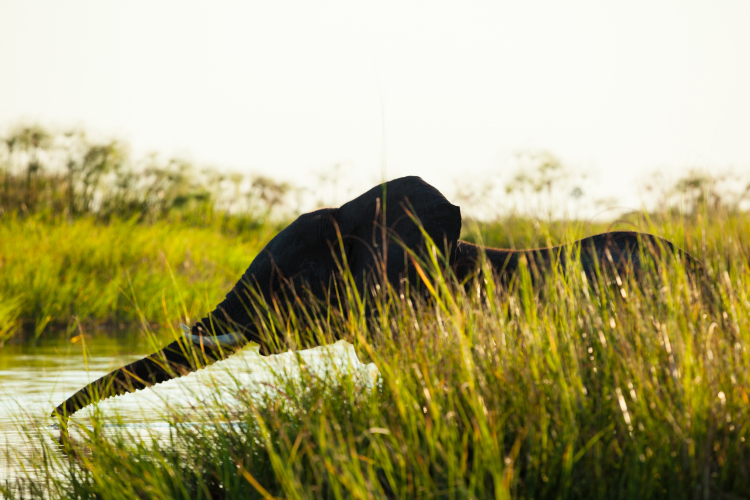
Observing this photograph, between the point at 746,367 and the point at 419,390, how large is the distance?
104 cm

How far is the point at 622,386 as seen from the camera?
256cm

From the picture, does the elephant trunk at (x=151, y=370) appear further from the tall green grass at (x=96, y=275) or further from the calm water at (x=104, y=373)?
the tall green grass at (x=96, y=275)

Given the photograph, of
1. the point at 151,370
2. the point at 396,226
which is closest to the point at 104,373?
the point at 151,370

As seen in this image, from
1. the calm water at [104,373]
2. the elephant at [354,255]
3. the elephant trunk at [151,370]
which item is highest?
the elephant at [354,255]

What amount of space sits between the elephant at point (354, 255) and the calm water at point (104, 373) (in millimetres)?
233

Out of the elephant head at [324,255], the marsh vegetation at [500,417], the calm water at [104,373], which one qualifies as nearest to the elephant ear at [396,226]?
the elephant head at [324,255]

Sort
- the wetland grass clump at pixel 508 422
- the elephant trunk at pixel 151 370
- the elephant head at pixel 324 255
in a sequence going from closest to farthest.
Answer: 1. the wetland grass clump at pixel 508 422
2. the elephant trunk at pixel 151 370
3. the elephant head at pixel 324 255

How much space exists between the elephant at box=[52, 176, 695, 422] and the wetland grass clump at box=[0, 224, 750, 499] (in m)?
0.95

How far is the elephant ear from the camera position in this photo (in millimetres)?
4055

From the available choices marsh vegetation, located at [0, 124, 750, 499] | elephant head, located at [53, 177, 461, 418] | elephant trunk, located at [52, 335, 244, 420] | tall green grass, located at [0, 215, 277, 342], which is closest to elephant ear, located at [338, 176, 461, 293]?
elephant head, located at [53, 177, 461, 418]

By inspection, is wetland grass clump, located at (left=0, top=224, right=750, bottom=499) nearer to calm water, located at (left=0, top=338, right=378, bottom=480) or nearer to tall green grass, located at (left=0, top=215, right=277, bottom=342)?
calm water, located at (left=0, top=338, right=378, bottom=480)

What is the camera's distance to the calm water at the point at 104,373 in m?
3.20

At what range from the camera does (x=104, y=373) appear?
5.75 m

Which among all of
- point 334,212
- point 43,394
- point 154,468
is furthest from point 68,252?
point 154,468
